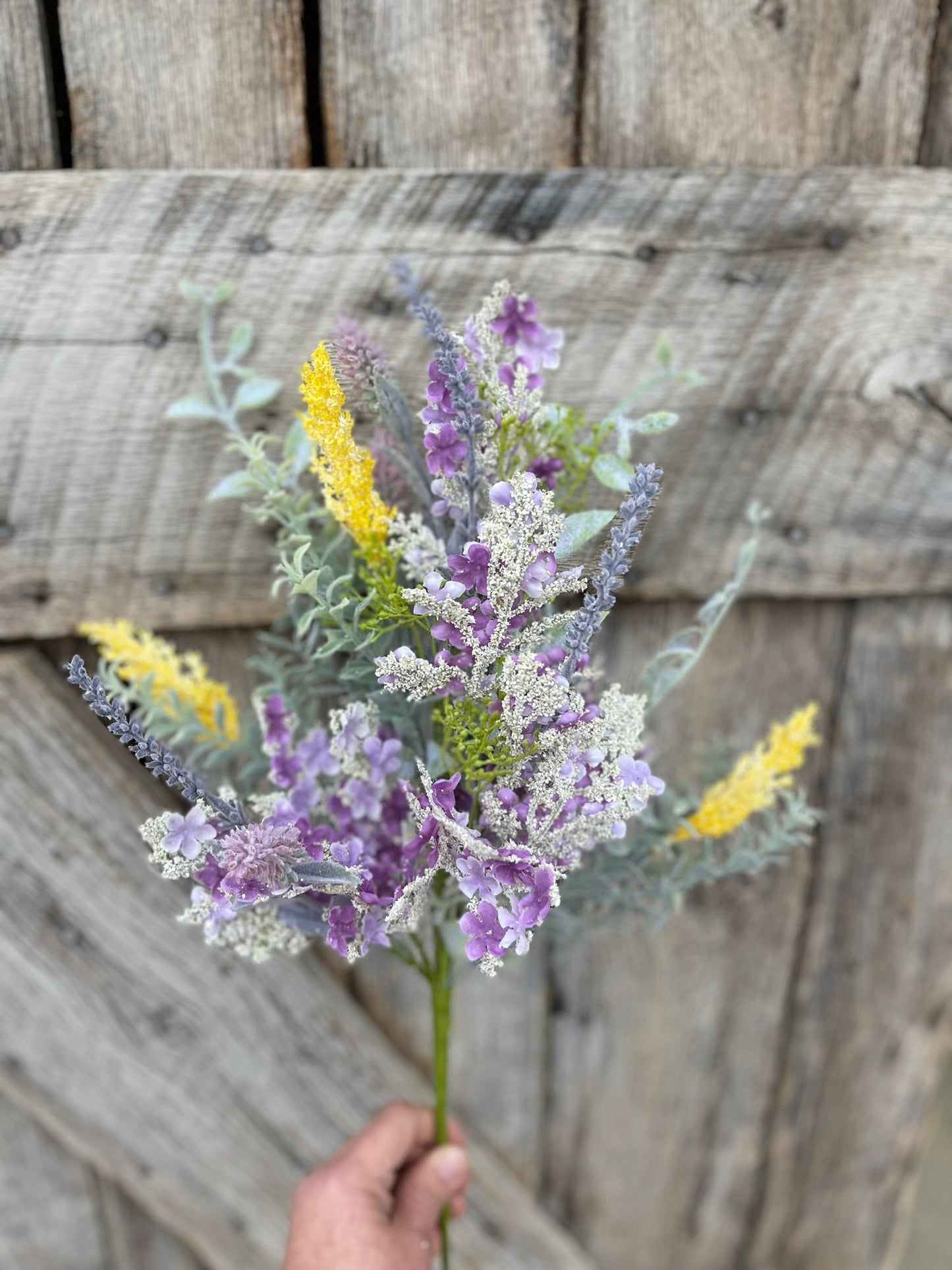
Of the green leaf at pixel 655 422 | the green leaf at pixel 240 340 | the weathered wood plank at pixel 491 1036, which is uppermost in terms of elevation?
the green leaf at pixel 655 422

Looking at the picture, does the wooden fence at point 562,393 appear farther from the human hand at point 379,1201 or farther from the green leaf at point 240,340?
the human hand at point 379,1201

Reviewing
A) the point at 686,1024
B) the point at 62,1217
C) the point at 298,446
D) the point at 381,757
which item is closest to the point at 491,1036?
the point at 686,1024

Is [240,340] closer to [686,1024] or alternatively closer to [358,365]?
[358,365]

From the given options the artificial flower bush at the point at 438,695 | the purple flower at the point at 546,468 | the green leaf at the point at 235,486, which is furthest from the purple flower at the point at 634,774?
the green leaf at the point at 235,486

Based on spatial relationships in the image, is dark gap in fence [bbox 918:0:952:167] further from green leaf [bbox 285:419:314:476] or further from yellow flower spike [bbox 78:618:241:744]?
yellow flower spike [bbox 78:618:241:744]

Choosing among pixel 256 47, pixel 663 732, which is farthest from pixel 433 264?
pixel 663 732

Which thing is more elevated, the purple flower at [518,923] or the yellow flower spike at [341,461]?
the yellow flower spike at [341,461]

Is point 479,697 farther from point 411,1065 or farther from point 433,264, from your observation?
point 411,1065
